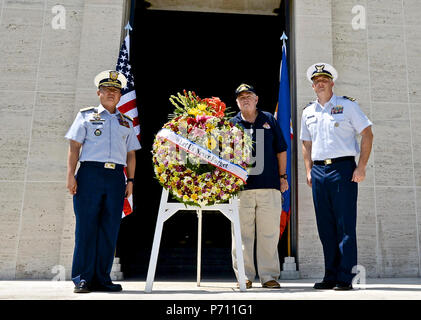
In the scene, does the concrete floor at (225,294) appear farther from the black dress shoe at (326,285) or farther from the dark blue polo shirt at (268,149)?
the dark blue polo shirt at (268,149)

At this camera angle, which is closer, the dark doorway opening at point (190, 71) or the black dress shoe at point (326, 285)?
the black dress shoe at point (326, 285)

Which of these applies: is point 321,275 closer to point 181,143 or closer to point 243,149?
point 243,149

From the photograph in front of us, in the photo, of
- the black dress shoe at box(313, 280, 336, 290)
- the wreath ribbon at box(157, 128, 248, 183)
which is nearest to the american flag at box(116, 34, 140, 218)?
the wreath ribbon at box(157, 128, 248, 183)

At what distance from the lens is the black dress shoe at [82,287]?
11.0 feet

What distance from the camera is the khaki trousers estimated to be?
13.1ft

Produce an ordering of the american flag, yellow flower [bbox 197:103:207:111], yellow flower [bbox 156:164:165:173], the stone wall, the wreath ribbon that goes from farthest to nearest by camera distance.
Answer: the american flag
the stone wall
yellow flower [bbox 197:103:207:111]
yellow flower [bbox 156:164:165:173]
the wreath ribbon

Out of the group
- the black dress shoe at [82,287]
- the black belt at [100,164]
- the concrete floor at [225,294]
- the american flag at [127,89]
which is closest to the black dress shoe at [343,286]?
the concrete floor at [225,294]

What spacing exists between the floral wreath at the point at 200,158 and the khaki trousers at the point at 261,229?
53 cm

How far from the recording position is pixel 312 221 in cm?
538

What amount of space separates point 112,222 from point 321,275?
3039mm

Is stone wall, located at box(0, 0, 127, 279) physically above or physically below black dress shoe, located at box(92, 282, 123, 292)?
above

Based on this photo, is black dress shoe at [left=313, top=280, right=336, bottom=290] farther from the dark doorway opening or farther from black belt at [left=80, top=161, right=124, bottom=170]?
the dark doorway opening

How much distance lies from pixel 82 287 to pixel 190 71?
9.24 m
